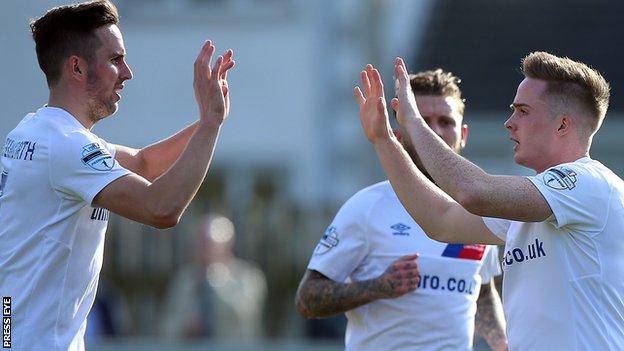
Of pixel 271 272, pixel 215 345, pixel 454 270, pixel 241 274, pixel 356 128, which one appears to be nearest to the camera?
pixel 454 270

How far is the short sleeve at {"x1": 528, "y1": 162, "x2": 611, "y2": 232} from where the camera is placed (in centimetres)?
563

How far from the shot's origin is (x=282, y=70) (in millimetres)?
20531

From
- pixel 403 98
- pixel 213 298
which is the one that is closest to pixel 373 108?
pixel 403 98

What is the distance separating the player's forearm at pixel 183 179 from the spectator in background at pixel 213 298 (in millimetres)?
5285

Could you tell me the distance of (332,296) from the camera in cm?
700

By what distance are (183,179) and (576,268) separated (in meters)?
1.59

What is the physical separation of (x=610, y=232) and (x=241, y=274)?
20.6 feet

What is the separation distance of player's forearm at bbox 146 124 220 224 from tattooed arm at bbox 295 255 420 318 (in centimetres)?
138

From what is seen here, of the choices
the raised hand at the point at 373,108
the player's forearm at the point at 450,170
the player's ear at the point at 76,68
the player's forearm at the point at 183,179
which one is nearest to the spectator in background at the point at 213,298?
the raised hand at the point at 373,108

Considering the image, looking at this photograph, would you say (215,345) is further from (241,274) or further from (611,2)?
(611,2)

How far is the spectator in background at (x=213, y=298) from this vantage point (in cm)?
1112

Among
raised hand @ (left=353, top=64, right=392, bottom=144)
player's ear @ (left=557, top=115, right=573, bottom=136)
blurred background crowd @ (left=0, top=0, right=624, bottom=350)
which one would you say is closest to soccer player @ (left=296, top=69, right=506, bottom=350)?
raised hand @ (left=353, top=64, right=392, bottom=144)

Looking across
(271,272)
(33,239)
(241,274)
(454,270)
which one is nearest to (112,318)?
(241,274)

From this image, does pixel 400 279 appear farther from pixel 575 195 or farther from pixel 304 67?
pixel 304 67
